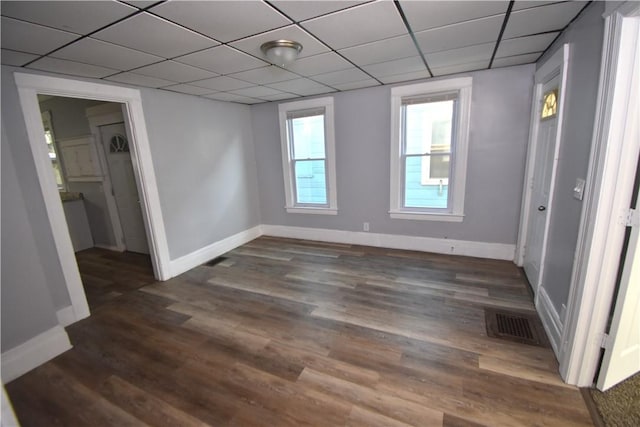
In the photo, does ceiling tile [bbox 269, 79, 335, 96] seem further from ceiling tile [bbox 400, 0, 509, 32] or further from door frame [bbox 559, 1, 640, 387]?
door frame [bbox 559, 1, 640, 387]

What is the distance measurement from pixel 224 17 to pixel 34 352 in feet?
9.35

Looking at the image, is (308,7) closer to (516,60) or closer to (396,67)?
(396,67)

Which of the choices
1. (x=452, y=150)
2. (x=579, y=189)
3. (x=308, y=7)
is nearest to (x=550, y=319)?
(x=579, y=189)

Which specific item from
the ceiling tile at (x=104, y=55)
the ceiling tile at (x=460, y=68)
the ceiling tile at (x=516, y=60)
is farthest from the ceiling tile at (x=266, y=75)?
the ceiling tile at (x=516, y=60)

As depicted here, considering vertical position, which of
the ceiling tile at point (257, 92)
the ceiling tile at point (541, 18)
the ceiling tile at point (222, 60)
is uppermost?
the ceiling tile at point (257, 92)

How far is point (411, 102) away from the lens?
368 cm

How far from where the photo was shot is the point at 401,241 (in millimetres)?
4133

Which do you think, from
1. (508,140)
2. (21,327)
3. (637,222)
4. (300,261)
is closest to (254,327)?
(300,261)

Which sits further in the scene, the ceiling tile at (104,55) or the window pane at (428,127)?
the window pane at (428,127)

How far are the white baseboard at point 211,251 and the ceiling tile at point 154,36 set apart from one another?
252cm

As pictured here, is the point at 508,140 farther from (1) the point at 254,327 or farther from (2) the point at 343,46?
(1) the point at 254,327

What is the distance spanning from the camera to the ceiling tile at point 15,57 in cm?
202

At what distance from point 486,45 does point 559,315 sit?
2.30 metres

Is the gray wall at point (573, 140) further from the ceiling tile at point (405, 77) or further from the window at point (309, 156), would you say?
the window at point (309, 156)
